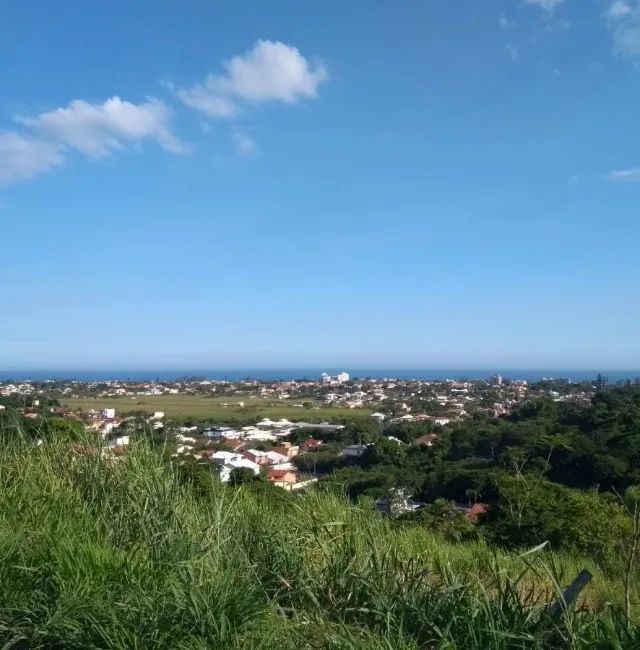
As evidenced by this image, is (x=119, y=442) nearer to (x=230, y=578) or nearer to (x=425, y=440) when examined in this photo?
(x=230, y=578)

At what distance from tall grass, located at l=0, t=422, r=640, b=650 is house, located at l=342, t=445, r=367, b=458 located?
1584 cm

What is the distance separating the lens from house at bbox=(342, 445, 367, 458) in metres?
21.3

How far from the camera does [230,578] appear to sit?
3.48 metres

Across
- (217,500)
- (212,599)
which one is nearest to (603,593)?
(217,500)

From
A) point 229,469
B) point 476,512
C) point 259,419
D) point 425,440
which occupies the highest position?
point 229,469

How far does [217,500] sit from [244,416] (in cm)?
3512

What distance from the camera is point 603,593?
5137 mm

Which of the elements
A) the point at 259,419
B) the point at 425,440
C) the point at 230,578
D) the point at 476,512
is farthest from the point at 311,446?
the point at 259,419

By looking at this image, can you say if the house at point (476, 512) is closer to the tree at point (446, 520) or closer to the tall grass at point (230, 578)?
the tree at point (446, 520)

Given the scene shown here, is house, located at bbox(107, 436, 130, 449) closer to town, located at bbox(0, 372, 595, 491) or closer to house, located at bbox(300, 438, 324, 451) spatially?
town, located at bbox(0, 372, 595, 491)

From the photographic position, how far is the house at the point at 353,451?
21.3 meters

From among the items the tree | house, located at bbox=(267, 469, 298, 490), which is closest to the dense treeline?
the tree

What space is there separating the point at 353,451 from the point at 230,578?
63.2 ft

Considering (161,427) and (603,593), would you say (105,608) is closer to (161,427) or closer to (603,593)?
(161,427)
